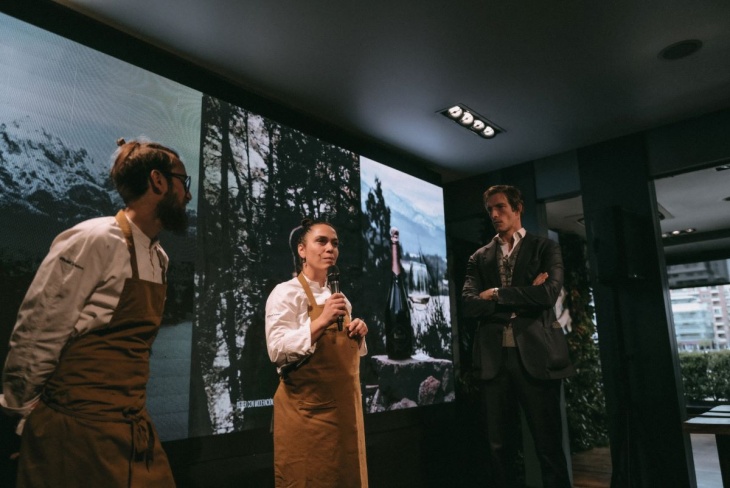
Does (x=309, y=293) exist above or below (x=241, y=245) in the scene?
below

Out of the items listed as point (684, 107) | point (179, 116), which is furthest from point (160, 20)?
point (684, 107)

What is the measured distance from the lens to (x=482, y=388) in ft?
9.75

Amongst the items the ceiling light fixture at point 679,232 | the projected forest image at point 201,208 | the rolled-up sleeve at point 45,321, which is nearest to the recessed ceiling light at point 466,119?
the projected forest image at point 201,208

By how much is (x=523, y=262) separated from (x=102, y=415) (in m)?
2.45

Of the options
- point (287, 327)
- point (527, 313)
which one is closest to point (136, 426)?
point (287, 327)

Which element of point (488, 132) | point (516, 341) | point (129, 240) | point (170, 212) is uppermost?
point (488, 132)

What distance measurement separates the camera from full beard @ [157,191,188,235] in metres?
1.69

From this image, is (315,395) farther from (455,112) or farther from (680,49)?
(680,49)

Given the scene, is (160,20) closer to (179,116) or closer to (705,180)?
(179,116)

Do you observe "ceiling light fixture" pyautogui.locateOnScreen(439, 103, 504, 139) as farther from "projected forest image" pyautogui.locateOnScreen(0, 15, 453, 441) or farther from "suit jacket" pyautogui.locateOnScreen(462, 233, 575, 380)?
"suit jacket" pyautogui.locateOnScreen(462, 233, 575, 380)

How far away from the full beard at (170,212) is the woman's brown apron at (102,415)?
15 centimetres

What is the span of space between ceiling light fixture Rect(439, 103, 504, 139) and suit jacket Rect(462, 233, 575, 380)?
4.04ft

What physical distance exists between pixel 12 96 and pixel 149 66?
0.79 meters

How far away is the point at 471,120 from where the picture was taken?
3959 mm
